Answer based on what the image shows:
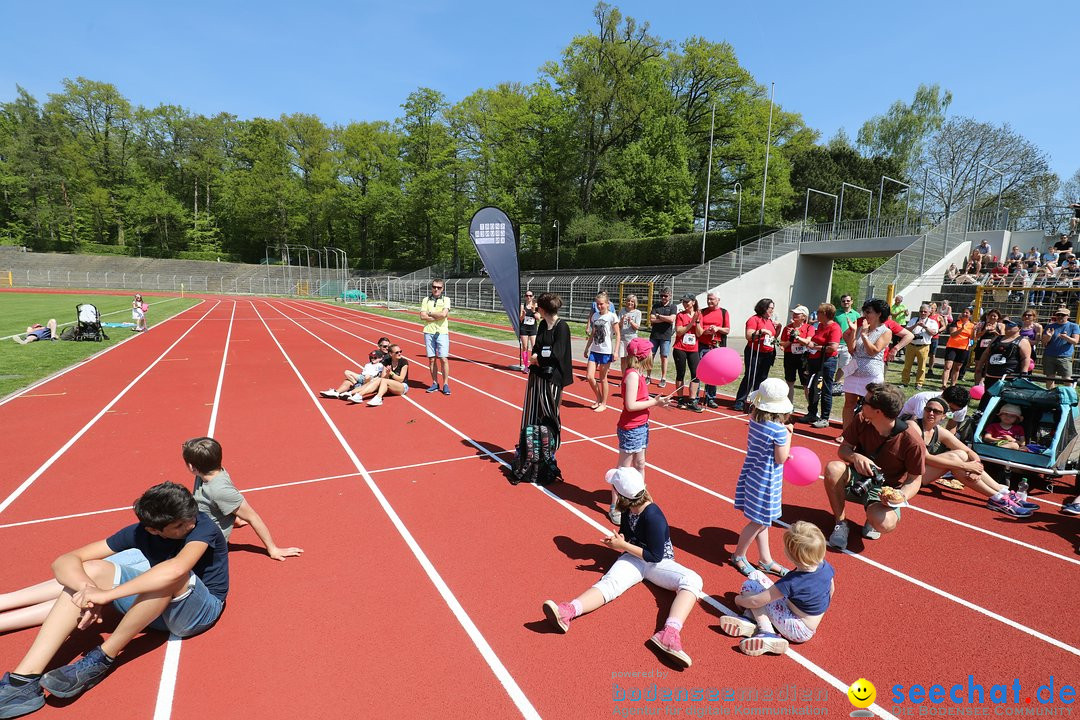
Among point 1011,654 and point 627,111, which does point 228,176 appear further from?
point 1011,654

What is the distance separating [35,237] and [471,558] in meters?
83.1

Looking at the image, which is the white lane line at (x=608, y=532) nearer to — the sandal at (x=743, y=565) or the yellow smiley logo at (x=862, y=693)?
the yellow smiley logo at (x=862, y=693)

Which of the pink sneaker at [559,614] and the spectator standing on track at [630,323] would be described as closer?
the pink sneaker at [559,614]

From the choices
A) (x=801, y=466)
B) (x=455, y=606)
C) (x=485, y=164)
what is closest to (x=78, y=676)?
(x=455, y=606)

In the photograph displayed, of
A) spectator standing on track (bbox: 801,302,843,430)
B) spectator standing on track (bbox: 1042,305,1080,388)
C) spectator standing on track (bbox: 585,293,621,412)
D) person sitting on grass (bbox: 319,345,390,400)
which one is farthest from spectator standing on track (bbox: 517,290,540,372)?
spectator standing on track (bbox: 1042,305,1080,388)

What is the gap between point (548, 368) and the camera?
543 cm

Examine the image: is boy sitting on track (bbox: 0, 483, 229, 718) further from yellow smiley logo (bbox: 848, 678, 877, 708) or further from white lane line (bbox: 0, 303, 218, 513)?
yellow smiley logo (bbox: 848, 678, 877, 708)

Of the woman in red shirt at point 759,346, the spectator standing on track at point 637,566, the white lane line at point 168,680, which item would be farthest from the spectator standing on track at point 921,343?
the white lane line at point 168,680

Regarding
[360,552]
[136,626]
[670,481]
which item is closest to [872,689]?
[670,481]

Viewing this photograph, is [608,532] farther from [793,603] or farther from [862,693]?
[862,693]

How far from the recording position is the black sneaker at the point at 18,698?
259 cm

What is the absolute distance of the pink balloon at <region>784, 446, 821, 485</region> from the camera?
12.6 feet

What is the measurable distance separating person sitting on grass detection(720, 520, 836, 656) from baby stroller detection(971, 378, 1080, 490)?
3.96m

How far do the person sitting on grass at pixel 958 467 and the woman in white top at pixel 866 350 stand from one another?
1.23 m
